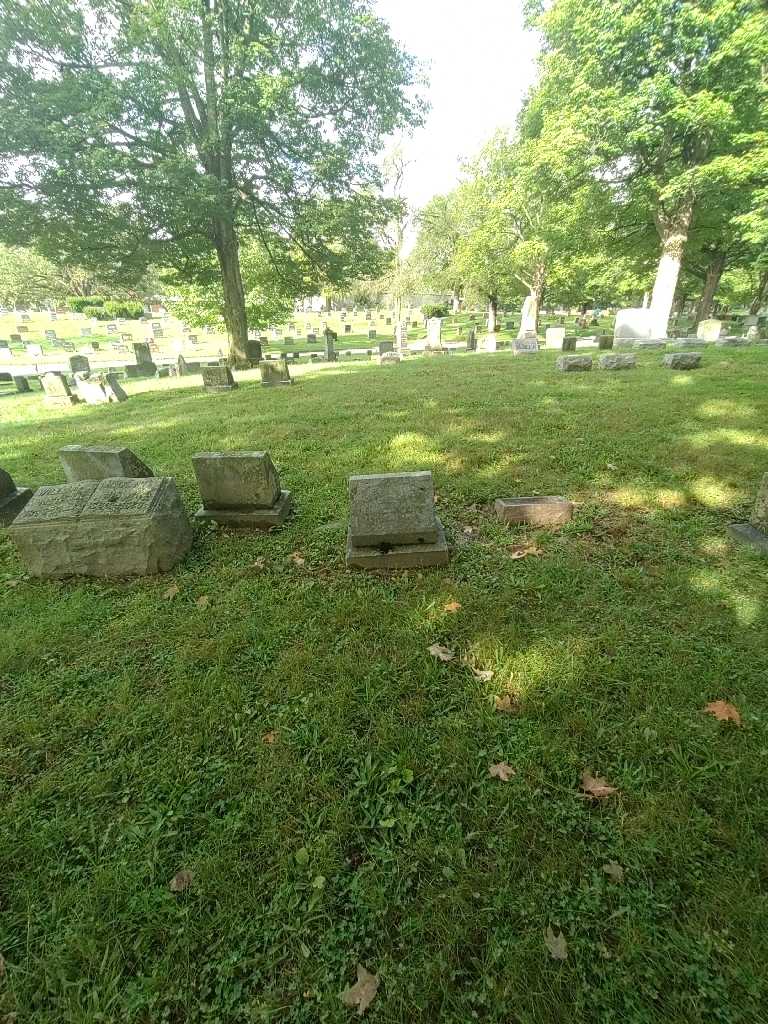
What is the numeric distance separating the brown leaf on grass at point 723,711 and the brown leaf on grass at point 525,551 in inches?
64.1

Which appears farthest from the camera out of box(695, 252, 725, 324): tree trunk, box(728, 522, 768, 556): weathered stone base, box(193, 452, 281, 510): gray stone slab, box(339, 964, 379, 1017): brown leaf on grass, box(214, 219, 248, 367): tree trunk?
box(695, 252, 725, 324): tree trunk

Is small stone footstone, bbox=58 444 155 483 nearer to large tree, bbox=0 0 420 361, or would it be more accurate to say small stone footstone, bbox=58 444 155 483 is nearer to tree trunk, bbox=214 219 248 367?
large tree, bbox=0 0 420 361

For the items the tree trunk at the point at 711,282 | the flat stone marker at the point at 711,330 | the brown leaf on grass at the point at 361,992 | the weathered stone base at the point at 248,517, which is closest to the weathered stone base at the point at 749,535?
the brown leaf on grass at the point at 361,992

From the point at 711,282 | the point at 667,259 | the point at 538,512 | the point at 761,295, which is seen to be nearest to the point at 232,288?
the point at 538,512

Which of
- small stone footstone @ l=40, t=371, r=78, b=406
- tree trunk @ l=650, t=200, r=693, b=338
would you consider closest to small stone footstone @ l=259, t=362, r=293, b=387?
small stone footstone @ l=40, t=371, r=78, b=406

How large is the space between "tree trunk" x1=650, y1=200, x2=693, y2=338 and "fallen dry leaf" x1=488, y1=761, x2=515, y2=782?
19973mm

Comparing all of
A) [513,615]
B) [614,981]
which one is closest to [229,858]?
[614,981]

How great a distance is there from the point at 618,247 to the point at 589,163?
612 centimetres

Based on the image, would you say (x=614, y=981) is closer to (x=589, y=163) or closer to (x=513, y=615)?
(x=513, y=615)

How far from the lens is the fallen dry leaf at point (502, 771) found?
204 centimetres

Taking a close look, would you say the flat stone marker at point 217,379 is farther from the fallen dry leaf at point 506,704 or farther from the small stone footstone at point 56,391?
the fallen dry leaf at point 506,704

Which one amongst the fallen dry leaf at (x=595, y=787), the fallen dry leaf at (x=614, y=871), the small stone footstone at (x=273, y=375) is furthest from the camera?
the small stone footstone at (x=273, y=375)

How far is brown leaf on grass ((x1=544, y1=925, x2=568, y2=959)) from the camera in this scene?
1.46 meters

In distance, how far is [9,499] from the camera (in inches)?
198
